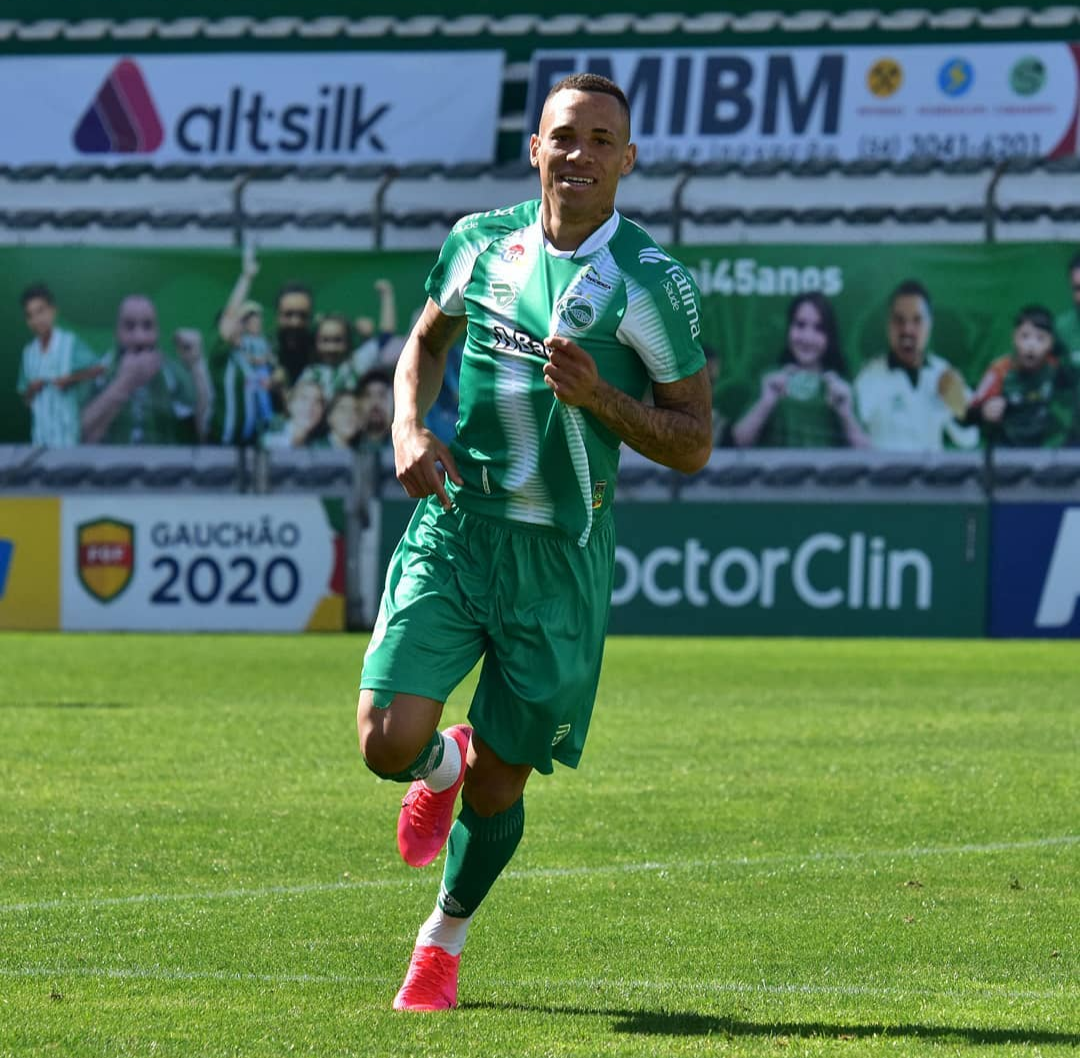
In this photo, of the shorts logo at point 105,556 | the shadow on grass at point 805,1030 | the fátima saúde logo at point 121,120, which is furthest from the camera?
the fátima saúde logo at point 121,120

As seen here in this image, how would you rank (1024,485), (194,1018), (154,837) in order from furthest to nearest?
(1024,485), (154,837), (194,1018)

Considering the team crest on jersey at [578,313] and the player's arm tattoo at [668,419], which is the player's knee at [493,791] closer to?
the player's arm tattoo at [668,419]

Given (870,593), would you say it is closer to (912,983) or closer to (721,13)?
(721,13)

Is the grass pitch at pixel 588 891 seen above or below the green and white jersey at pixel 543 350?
below

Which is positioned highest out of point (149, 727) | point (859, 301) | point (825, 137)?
point (825, 137)

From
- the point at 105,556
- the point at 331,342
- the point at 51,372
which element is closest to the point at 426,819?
the point at 105,556

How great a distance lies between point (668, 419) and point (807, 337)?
20005 millimetres

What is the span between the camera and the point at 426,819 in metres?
5.54

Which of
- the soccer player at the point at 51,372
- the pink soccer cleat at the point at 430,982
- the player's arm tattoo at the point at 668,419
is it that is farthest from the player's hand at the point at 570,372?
the soccer player at the point at 51,372

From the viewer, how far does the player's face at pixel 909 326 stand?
80.8 feet

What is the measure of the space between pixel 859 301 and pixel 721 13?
800 centimetres

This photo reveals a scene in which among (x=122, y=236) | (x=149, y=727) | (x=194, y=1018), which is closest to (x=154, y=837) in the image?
(x=194, y=1018)

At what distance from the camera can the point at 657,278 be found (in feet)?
17.3

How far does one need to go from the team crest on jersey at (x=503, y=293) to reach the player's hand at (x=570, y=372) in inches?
15.3
